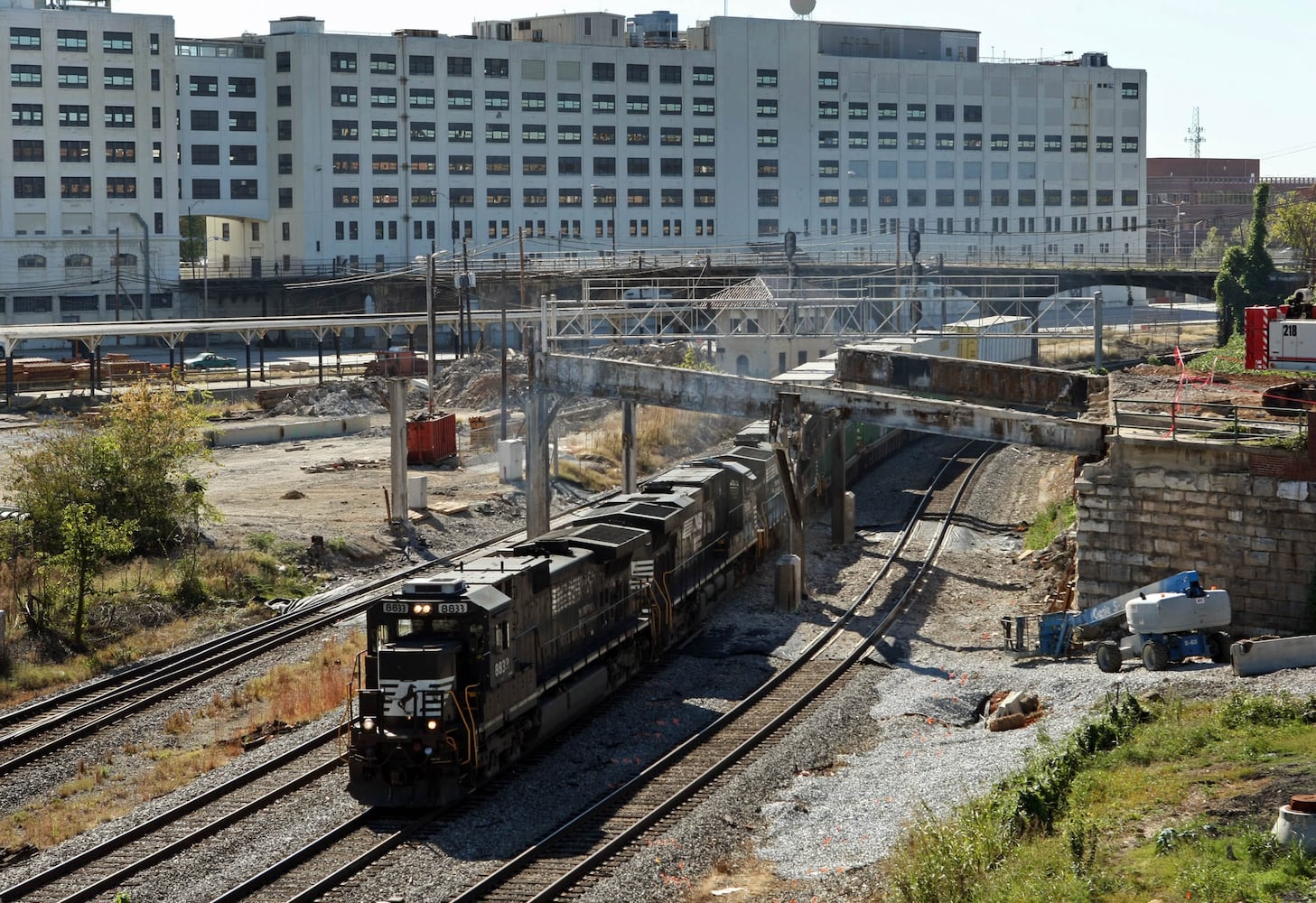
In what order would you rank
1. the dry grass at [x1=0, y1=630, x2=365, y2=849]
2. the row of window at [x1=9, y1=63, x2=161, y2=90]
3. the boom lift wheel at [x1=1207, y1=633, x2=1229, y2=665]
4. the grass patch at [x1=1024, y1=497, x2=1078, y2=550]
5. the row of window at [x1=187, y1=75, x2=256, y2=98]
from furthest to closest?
the row of window at [x1=187, y1=75, x2=256, y2=98] → the row of window at [x1=9, y1=63, x2=161, y2=90] → the grass patch at [x1=1024, y1=497, x2=1078, y2=550] → the boom lift wheel at [x1=1207, y1=633, x2=1229, y2=665] → the dry grass at [x1=0, y1=630, x2=365, y2=849]

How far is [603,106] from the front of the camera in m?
106

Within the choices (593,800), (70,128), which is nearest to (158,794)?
(593,800)

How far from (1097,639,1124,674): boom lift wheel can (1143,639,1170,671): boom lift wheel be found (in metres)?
0.61

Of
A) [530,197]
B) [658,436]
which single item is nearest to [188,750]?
[658,436]

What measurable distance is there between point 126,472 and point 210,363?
2161 inches

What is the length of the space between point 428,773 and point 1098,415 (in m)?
22.8

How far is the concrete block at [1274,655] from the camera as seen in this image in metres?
24.2

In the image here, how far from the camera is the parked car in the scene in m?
89.8

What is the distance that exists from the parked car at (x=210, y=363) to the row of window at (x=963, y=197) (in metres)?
43.0

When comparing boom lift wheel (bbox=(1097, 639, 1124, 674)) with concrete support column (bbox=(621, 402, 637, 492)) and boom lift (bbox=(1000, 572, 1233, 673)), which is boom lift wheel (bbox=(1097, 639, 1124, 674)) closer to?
boom lift (bbox=(1000, 572, 1233, 673))

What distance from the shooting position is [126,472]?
38031 millimetres

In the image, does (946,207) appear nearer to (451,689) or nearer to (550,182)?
(550,182)

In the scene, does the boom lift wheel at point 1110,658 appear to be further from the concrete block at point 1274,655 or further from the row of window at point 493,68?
the row of window at point 493,68

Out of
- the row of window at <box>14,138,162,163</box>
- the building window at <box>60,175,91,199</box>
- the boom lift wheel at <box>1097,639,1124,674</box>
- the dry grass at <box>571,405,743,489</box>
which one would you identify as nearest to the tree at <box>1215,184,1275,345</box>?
the dry grass at <box>571,405,743,489</box>
